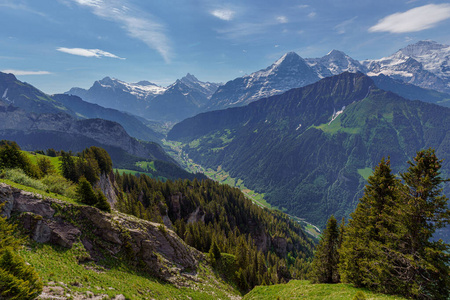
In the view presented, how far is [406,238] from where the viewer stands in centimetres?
2350

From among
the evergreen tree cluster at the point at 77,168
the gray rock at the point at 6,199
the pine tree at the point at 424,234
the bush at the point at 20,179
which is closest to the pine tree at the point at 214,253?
the evergreen tree cluster at the point at 77,168

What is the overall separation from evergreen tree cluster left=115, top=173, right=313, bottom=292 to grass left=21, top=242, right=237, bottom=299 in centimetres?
3128

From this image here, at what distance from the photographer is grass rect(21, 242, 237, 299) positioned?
70.9 ft

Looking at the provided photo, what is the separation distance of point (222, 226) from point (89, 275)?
95.0 metres

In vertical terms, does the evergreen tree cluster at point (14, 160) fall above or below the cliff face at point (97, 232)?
above

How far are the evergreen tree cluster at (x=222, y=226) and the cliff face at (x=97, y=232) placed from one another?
840 inches

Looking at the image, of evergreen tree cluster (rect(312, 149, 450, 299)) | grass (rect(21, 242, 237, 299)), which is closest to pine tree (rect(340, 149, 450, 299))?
evergreen tree cluster (rect(312, 149, 450, 299))

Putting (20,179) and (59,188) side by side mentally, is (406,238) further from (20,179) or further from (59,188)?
(20,179)

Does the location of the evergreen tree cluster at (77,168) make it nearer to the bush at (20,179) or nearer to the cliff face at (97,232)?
the bush at (20,179)

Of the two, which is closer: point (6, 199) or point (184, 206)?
point (6, 199)

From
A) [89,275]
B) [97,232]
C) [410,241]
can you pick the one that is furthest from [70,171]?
[410,241]

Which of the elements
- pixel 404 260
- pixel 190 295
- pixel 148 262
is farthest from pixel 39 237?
pixel 404 260

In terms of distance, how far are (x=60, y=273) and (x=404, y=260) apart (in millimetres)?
38702

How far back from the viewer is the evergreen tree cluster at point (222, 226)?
64956 mm
